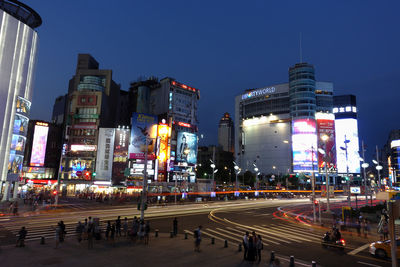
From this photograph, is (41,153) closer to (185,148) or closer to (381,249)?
(185,148)

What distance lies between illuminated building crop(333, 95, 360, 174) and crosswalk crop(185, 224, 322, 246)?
4832 inches

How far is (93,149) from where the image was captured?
81.0m

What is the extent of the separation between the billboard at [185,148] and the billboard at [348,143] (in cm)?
8016

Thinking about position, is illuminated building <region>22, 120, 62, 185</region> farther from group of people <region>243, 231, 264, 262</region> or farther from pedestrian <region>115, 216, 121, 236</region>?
group of people <region>243, 231, 264, 262</region>

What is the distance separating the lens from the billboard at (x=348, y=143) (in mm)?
135875

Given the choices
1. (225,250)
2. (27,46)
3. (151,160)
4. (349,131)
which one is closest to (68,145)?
(151,160)

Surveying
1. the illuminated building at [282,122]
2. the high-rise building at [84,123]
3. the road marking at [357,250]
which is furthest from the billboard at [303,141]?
the road marking at [357,250]

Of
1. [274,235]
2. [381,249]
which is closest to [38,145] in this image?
[274,235]

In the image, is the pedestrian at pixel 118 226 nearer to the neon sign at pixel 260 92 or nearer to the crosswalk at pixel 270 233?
the crosswalk at pixel 270 233

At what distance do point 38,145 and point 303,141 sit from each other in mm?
113624

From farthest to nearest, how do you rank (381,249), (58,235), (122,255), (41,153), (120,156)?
(41,153) → (120,156) → (381,249) → (58,235) → (122,255)

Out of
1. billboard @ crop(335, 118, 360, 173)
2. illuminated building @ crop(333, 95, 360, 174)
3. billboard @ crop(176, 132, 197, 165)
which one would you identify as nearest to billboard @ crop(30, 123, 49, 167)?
billboard @ crop(176, 132, 197, 165)

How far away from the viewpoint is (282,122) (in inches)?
5802

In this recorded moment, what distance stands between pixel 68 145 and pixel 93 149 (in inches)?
319
